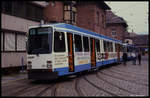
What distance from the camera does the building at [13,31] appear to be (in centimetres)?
1620

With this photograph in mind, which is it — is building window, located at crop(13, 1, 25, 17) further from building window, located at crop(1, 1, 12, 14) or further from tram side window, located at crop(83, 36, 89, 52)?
tram side window, located at crop(83, 36, 89, 52)

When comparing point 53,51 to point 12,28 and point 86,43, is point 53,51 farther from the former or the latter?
point 12,28

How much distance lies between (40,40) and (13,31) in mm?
7208

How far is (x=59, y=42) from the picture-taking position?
36.3ft

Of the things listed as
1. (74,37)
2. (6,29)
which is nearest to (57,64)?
(74,37)

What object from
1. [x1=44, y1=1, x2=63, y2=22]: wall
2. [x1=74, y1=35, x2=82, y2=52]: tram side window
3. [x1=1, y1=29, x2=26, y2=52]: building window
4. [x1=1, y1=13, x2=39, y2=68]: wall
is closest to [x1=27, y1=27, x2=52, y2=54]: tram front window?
[x1=74, y1=35, x2=82, y2=52]: tram side window

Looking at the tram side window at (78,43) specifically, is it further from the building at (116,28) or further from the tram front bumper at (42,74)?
the building at (116,28)

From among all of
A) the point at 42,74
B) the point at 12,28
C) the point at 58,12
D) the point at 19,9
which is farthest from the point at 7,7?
the point at 58,12

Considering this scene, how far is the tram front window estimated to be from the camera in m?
10.7

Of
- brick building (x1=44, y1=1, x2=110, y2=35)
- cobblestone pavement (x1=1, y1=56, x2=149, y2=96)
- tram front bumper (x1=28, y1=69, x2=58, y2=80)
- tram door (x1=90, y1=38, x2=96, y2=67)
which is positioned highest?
brick building (x1=44, y1=1, x2=110, y2=35)

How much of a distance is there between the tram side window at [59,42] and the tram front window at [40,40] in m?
0.30

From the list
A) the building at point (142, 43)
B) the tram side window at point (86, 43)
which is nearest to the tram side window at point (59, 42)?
the tram side window at point (86, 43)

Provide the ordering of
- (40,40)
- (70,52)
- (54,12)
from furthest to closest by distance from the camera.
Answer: (54,12) < (70,52) < (40,40)

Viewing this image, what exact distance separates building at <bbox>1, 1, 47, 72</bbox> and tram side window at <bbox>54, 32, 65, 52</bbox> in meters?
5.50
